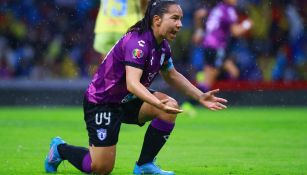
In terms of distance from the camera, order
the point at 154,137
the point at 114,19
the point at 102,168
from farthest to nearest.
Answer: the point at 114,19 → the point at 154,137 → the point at 102,168

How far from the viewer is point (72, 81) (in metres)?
19.6

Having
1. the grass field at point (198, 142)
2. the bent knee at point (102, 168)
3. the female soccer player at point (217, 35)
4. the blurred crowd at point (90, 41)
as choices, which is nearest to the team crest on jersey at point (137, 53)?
the bent knee at point (102, 168)

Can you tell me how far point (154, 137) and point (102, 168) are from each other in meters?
0.59

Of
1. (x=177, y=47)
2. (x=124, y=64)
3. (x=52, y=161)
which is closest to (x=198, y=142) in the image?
(x=52, y=161)

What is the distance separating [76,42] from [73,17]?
67cm

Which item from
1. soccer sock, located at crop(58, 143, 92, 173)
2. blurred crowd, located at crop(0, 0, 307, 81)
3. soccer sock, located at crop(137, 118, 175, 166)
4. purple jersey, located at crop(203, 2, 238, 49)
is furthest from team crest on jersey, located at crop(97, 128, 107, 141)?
blurred crowd, located at crop(0, 0, 307, 81)

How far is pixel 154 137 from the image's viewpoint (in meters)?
8.17

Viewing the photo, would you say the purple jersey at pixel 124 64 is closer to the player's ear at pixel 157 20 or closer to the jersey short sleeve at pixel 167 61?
the jersey short sleeve at pixel 167 61

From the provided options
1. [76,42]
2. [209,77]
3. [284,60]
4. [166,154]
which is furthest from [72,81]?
[166,154]

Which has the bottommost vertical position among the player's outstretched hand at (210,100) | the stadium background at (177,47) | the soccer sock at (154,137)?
the stadium background at (177,47)

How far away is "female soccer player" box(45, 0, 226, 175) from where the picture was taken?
781 cm

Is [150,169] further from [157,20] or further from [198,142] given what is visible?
[198,142]

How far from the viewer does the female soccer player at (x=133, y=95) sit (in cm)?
781

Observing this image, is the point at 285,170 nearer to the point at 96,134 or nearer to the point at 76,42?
the point at 96,134
